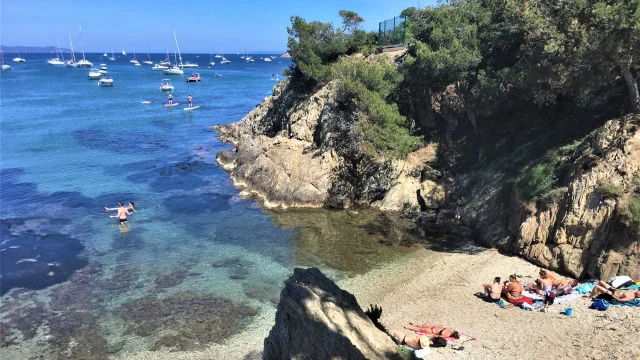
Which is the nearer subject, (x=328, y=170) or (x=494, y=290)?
(x=494, y=290)

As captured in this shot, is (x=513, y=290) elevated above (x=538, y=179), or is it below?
below

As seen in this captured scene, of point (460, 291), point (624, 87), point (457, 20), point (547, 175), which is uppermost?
point (457, 20)

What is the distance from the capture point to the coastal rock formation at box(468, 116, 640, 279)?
1584 cm

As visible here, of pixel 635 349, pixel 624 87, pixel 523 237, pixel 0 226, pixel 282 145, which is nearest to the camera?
pixel 635 349

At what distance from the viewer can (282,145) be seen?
99.9 ft

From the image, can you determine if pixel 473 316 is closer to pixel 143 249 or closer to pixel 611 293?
pixel 611 293

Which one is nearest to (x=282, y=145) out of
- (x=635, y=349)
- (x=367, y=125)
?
(x=367, y=125)

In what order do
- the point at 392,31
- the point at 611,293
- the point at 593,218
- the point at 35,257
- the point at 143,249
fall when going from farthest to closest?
the point at 392,31 → the point at 143,249 → the point at 35,257 → the point at 593,218 → the point at 611,293

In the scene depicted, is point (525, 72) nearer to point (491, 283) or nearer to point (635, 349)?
point (491, 283)

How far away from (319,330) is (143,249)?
15370mm

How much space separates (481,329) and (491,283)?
3124 mm

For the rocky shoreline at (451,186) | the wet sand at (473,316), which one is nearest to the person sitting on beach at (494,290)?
the wet sand at (473,316)

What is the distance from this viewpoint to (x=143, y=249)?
2242 cm

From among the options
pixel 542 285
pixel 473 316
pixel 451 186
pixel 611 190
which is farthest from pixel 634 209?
pixel 451 186
